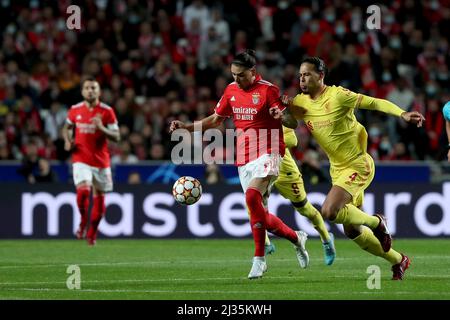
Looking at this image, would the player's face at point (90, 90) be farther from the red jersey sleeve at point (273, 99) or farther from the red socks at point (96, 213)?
the red jersey sleeve at point (273, 99)

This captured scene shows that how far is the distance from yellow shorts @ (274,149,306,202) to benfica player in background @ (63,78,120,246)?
427cm

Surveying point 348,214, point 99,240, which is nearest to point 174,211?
point 99,240

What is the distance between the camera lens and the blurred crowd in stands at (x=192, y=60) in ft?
66.7

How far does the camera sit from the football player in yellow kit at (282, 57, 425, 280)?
36.2ft

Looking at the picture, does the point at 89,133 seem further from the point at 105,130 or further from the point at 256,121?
the point at 256,121

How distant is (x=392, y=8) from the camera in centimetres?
2370

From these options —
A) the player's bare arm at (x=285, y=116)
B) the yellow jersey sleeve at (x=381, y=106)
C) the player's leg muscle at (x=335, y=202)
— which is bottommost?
the player's leg muscle at (x=335, y=202)

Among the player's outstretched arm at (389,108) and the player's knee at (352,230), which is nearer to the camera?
the player's outstretched arm at (389,108)

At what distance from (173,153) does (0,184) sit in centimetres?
297

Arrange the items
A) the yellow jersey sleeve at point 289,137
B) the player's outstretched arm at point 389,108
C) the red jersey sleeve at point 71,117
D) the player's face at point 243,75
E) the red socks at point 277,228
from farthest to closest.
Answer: the red jersey sleeve at point 71,117, the yellow jersey sleeve at point 289,137, the red socks at point 277,228, the player's face at point 243,75, the player's outstretched arm at point 389,108

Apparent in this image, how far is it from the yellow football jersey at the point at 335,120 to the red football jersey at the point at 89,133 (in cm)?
584

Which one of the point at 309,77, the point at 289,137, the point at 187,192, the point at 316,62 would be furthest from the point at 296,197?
the point at 316,62

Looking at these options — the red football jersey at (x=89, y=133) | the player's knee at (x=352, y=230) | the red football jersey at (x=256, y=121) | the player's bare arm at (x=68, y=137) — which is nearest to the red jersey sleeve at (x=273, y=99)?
the red football jersey at (x=256, y=121)

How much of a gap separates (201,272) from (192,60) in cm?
1014
